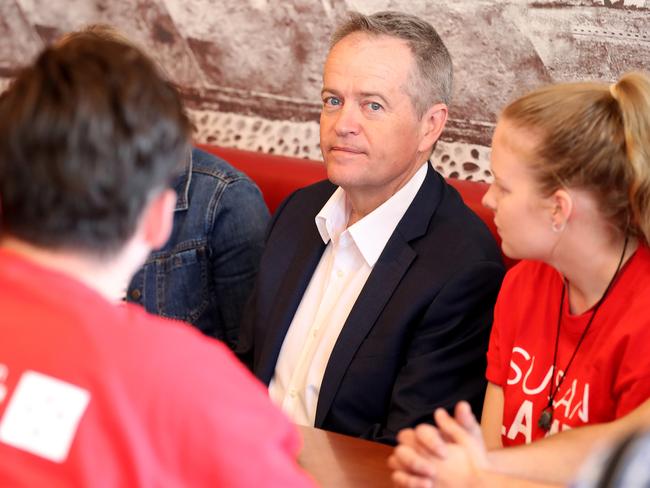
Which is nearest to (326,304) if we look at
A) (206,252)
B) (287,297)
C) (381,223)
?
(287,297)

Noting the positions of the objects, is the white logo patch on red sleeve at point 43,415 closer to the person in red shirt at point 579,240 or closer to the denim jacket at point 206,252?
the person in red shirt at point 579,240

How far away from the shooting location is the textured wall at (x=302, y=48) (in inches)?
99.6

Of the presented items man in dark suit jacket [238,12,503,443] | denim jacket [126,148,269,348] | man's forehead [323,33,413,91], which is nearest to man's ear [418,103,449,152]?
man in dark suit jacket [238,12,503,443]

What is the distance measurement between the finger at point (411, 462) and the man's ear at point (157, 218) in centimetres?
60

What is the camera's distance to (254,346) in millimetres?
2463

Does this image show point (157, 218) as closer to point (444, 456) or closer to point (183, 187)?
point (444, 456)

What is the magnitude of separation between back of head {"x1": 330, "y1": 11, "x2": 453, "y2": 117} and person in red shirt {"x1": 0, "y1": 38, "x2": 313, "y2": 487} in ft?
4.22

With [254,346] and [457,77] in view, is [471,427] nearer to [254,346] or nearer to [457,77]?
[254,346]

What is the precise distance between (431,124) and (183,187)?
0.72 m

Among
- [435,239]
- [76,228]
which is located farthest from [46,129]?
[435,239]

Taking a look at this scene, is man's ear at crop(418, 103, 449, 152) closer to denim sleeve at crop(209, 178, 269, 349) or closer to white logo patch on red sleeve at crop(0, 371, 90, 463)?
denim sleeve at crop(209, 178, 269, 349)

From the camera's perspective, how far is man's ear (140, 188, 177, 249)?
114cm

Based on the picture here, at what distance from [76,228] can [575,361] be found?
1.04 metres

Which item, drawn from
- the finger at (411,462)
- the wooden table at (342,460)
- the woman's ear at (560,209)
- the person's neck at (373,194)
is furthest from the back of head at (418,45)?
the finger at (411,462)
